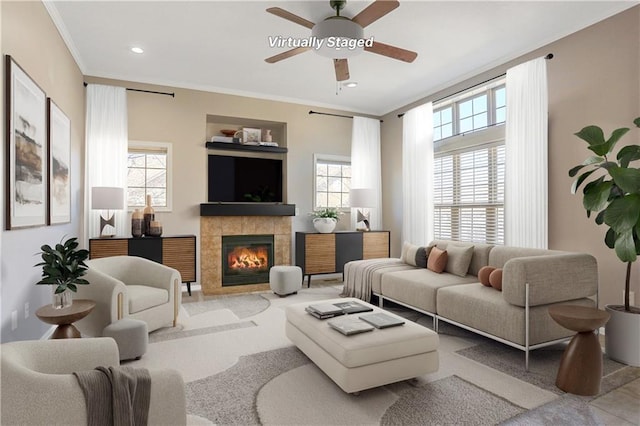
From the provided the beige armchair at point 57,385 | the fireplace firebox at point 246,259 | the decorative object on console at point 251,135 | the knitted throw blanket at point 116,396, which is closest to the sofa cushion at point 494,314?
the beige armchair at point 57,385

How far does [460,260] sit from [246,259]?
3.16 metres

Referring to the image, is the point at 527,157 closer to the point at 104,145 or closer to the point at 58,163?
the point at 58,163

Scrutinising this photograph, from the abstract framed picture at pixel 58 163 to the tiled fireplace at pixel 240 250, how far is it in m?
1.79

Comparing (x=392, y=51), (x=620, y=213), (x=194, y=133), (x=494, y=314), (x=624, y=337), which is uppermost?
(x=392, y=51)

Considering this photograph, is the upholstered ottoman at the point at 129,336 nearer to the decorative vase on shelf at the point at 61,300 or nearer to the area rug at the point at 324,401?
the decorative vase on shelf at the point at 61,300

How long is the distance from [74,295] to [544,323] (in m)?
3.96

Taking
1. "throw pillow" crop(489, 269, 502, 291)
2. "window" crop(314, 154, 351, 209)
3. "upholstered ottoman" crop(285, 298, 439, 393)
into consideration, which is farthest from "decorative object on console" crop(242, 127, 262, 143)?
"throw pillow" crop(489, 269, 502, 291)

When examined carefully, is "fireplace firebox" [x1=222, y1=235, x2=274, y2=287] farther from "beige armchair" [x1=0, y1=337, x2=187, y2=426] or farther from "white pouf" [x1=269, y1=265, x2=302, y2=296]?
"beige armchair" [x1=0, y1=337, x2=187, y2=426]

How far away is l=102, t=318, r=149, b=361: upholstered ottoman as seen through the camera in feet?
8.90

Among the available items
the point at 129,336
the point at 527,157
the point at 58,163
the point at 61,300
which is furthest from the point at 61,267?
the point at 527,157

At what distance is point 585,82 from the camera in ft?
11.8

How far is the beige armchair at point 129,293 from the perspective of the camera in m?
2.96

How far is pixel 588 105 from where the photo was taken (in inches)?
140

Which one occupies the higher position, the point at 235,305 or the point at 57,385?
the point at 57,385
